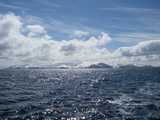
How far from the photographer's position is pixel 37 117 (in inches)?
1036

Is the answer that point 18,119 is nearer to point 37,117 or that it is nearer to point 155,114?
point 37,117

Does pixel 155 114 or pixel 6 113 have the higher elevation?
pixel 6 113

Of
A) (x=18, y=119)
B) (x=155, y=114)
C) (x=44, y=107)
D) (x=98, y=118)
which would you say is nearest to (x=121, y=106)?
(x=155, y=114)

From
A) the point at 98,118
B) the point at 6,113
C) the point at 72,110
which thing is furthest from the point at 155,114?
the point at 6,113

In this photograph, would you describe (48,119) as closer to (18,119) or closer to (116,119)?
(18,119)

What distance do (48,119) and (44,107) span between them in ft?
23.9

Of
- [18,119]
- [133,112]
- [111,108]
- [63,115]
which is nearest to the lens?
[18,119]

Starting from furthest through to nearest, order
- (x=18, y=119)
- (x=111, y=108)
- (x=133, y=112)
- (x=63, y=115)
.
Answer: (x=111, y=108) → (x=133, y=112) → (x=63, y=115) → (x=18, y=119)

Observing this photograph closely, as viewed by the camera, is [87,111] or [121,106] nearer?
[87,111]

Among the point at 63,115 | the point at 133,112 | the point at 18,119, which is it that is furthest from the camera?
the point at 133,112

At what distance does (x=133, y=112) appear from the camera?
29.5m

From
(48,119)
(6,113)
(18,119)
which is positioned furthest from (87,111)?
(6,113)

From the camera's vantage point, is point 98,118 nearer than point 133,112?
Yes

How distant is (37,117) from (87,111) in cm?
915
